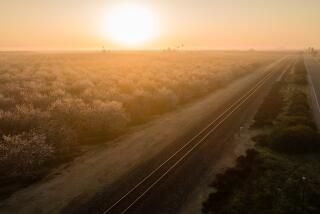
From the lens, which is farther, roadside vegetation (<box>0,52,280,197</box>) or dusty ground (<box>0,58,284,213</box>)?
roadside vegetation (<box>0,52,280,197</box>)

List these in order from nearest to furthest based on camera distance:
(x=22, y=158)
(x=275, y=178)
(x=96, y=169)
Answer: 1. (x=275, y=178)
2. (x=22, y=158)
3. (x=96, y=169)

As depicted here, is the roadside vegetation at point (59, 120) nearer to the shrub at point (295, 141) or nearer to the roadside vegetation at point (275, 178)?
the roadside vegetation at point (275, 178)

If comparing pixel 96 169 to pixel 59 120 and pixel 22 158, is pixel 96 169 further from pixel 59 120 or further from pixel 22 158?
pixel 59 120

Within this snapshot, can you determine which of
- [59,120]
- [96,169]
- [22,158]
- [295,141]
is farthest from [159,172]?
[59,120]

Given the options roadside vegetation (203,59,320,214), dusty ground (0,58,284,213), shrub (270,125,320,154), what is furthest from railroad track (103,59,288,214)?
shrub (270,125,320,154)

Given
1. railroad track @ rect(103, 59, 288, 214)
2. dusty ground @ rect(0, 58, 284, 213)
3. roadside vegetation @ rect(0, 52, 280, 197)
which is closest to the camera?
railroad track @ rect(103, 59, 288, 214)

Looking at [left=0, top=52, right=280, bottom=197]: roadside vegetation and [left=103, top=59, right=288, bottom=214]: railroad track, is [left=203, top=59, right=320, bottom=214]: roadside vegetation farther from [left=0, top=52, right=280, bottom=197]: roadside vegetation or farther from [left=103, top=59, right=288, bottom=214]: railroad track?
[left=0, top=52, right=280, bottom=197]: roadside vegetation
